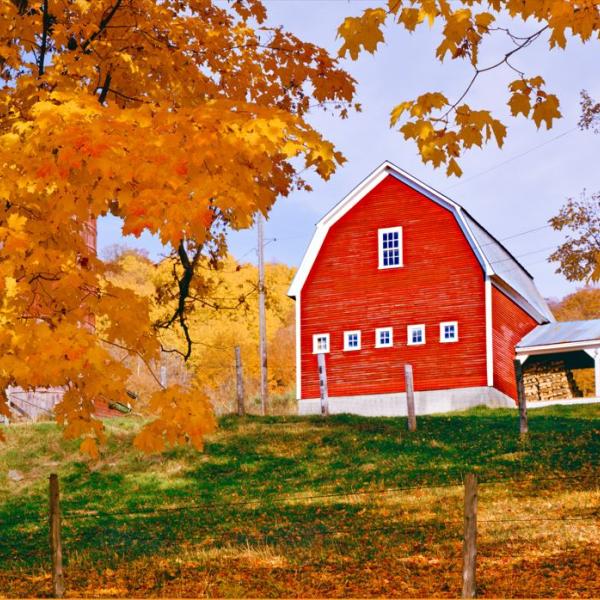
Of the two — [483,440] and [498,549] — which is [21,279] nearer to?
[498,549]

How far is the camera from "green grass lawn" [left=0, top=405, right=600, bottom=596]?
427 inches

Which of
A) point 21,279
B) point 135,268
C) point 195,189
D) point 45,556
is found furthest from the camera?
point 135,268

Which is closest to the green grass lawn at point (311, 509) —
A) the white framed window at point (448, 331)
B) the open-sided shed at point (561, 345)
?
the white framed window at point (448, 331)

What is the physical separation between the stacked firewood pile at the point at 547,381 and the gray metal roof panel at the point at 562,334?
6.24 feet

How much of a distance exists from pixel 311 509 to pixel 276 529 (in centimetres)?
181

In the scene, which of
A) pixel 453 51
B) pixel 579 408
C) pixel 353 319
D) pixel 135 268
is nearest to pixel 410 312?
pixel 353 319

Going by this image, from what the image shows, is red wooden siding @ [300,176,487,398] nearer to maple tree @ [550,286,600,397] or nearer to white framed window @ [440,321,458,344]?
white framed window @ [440,321,458,344]

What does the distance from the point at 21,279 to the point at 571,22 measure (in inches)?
196

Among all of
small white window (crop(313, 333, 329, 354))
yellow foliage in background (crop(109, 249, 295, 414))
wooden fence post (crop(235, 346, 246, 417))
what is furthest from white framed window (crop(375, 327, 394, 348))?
yellow foliage in background (crop(109, 249, 295, 414))

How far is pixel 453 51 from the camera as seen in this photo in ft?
25.1

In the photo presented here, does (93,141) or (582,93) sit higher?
(582,93)

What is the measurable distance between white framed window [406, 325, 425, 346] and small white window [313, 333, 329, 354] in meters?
3.36

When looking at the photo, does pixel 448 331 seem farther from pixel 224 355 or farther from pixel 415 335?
pixel 224 355

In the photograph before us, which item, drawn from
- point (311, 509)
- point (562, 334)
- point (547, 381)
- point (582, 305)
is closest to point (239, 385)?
point (311, 509)
